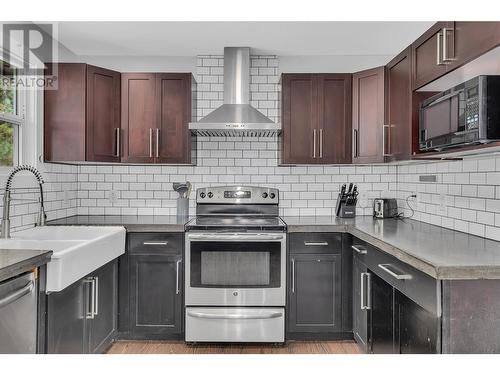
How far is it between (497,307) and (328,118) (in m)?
2.00

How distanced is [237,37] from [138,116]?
1040 millimetres

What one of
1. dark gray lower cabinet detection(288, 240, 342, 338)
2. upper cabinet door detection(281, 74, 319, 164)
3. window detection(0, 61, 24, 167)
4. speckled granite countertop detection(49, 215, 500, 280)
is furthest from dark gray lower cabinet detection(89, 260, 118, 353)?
upper cabinet door detection(281, 74, 319, 164)

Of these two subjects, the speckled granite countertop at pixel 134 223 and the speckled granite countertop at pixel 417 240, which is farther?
the speckled granite countertop at pixel 134 223

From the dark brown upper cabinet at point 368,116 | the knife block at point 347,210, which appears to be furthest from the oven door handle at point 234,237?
the dark brown upper cabinet at point 368,116

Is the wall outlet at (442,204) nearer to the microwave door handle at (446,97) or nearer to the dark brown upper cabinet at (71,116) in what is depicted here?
the microwave door handle at (446,97)

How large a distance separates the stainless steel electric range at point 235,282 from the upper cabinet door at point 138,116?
85cm

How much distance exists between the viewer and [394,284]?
1919 millimetres

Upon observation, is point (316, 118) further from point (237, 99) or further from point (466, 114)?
point (466, 114)

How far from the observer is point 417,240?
205 cm

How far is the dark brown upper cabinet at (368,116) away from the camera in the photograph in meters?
2.88

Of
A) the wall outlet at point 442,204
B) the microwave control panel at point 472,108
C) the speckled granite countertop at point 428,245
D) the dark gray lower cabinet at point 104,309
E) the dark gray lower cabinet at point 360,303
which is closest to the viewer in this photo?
the speckled granite countertop at point 428,245

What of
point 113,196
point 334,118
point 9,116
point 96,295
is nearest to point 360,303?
point 334,118
